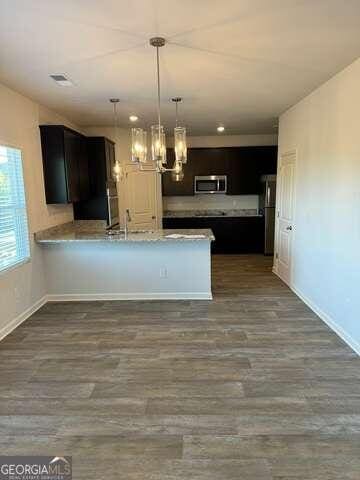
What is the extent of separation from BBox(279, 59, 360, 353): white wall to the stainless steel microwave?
8.80ft

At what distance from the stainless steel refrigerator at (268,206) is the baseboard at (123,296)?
3.07m

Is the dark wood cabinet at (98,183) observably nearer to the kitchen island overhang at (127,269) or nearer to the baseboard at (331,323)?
the kitchen island overhang at (127,269)

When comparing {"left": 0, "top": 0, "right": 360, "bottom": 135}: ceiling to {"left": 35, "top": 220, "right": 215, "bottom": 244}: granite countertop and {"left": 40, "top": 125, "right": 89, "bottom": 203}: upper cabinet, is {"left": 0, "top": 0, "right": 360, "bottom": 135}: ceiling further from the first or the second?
{"left": 35, "top": 220, "right": 215, "bottom": 244}: granite countertop

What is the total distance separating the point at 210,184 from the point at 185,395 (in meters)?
5.48

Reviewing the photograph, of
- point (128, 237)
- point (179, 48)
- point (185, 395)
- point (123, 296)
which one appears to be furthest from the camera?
point (123, 296)

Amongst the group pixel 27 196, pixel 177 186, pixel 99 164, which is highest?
pixel 99 164

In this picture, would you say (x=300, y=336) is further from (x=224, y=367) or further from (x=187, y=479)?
(x=187, y=479)

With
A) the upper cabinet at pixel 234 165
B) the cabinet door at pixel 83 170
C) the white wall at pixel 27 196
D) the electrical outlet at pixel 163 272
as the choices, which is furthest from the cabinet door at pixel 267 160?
the white wall at pixel 27 196

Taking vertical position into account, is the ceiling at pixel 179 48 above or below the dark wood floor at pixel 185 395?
above

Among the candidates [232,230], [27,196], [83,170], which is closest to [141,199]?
[83,170]

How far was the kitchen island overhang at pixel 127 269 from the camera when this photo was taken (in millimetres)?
4410

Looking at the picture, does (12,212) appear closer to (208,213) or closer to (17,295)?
(17,295)

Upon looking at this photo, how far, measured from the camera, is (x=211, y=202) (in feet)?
25.1

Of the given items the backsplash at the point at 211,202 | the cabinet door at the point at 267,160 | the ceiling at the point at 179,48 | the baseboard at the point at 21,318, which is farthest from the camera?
the backsplash at the point at 211,202
